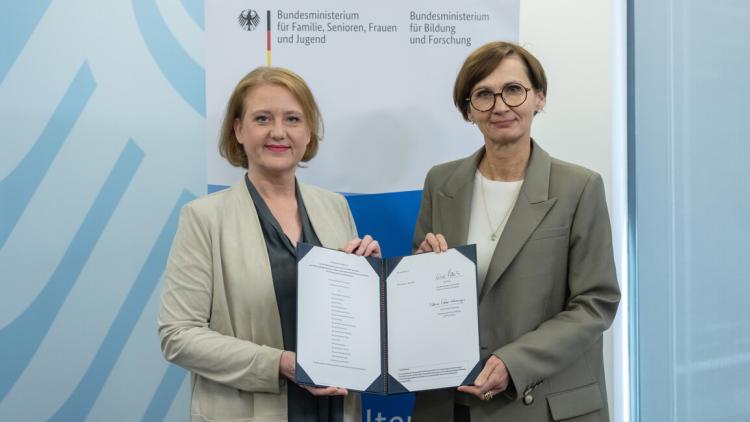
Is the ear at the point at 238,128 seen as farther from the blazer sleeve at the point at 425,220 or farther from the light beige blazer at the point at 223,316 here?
the blazer sleeve at the point at 425,220

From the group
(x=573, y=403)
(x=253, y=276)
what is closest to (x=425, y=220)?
(x=253, y=276)

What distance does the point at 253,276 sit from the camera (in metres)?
2.44

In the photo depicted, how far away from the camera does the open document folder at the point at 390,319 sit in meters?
2.32

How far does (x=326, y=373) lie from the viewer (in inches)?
89.5

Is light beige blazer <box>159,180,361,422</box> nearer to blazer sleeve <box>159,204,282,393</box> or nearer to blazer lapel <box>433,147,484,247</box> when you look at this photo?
blazer sleeve <box>159,204,282,393</box>

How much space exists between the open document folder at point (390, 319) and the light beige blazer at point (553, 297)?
0.12 metres

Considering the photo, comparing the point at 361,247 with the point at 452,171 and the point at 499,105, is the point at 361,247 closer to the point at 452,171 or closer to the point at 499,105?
the point at 452,171

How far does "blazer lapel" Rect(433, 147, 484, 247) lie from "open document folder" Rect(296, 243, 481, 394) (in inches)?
7.5

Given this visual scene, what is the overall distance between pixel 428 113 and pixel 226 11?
0.88 meters

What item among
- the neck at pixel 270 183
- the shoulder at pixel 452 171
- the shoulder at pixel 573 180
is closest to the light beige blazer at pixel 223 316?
the neck at pixel 270 183

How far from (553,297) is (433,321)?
1.28ft

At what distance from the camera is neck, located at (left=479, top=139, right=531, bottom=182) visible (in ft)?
8.52

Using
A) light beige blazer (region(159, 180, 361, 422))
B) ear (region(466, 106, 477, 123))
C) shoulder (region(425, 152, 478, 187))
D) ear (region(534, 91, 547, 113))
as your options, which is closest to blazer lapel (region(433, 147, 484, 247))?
shoulder (region(425, 152, 478, 187))

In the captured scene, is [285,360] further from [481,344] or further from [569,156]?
[569,156]
